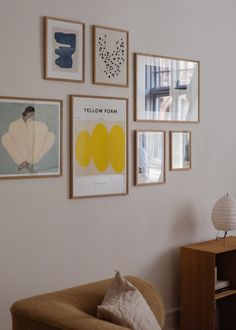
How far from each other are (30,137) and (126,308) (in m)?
1.23

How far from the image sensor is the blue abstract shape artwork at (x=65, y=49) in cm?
344

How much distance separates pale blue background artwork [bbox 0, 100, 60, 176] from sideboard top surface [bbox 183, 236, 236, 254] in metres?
1.25

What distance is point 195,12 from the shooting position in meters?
4.29

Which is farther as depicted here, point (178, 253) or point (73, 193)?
point (178, 253)

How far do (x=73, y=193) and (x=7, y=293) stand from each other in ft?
2.38

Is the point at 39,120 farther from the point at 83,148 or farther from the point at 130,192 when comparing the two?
the point at 130,192

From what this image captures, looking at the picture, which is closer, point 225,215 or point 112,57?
point 112,57

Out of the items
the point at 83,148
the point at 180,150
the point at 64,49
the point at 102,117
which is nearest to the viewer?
the point at 64,49

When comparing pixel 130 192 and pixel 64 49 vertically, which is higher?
pixel 64 49

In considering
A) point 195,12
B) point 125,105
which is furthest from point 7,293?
point 195,12

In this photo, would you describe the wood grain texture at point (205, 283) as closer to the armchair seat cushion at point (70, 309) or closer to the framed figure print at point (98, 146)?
the framed figure print at point (98, 146)

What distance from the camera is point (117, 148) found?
3787 millimetres

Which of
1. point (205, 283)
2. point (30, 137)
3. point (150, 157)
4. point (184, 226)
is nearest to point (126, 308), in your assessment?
point (30, 137)

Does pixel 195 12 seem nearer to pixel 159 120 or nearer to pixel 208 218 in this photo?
pixel 159 120
